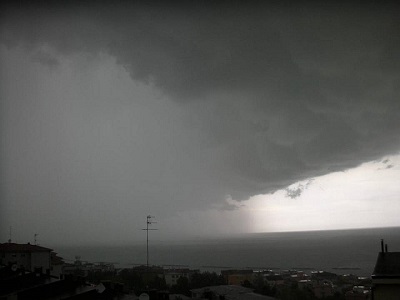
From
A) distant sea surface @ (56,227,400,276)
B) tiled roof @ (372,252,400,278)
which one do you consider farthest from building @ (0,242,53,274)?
distant sea surface @ (56,227,400,276)

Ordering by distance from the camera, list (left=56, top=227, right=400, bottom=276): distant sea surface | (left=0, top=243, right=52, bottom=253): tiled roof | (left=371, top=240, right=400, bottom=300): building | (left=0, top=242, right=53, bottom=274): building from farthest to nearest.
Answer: (left=56, top=227, right=400, bottom=276): distant sea surface, (left=0, top=243, right=52, bottom=253): tiled roof, (left=0, top=242, right=53, bottom=274): building, (left=371, top=240, right=400, bottom=300): building

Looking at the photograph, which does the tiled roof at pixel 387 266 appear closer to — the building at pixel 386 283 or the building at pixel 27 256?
the building at pixel 386 283

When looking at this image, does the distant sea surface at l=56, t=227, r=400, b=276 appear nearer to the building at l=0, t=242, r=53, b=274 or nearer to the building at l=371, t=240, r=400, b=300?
the building at l=0, t=242, r=53, b=274

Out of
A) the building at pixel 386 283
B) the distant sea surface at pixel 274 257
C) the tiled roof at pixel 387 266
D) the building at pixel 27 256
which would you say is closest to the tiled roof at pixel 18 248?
the building at pixel 27 256

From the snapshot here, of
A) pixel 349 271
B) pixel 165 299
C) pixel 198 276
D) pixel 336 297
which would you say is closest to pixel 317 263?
pixel 349 271

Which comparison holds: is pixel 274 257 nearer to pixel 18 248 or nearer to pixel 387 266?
pixel 18 248

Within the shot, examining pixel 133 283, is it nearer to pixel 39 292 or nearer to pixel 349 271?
pixel 39 292

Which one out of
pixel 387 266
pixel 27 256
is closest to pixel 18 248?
pixel 27 256
